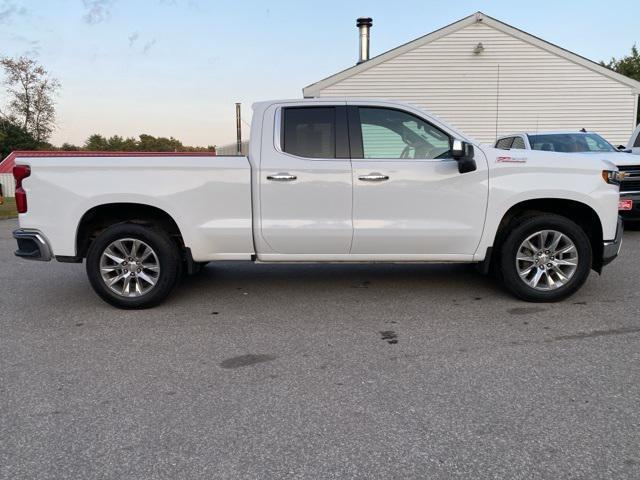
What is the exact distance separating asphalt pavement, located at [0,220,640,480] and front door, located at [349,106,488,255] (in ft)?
1.99

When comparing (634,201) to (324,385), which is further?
(634,201)

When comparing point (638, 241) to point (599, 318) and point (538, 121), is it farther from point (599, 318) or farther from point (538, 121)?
point (538, 121)

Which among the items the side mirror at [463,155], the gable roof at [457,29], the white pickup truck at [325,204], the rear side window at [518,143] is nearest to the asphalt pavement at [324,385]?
the white pickup truck at [325,204]

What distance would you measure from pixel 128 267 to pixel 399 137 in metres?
2.96

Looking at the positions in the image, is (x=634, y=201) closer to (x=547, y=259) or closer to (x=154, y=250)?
(x=547, y=259)

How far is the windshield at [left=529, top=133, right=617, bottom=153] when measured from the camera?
30.7ft

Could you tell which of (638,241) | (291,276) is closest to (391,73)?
(638,241)

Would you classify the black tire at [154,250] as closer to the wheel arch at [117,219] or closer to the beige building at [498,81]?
the wheel arch at [117,219]

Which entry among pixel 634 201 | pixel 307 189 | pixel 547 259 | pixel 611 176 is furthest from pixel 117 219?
pixel 634 201

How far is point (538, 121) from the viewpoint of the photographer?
17375 mm

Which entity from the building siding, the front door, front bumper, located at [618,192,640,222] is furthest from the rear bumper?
the building siding

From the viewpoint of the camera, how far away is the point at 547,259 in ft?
16.0

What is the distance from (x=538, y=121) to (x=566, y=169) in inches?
557

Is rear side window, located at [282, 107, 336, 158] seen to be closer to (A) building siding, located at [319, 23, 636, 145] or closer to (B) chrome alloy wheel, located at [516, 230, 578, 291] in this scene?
(B) chrome alloy wheel, located at [516, 230, 578, 291]
